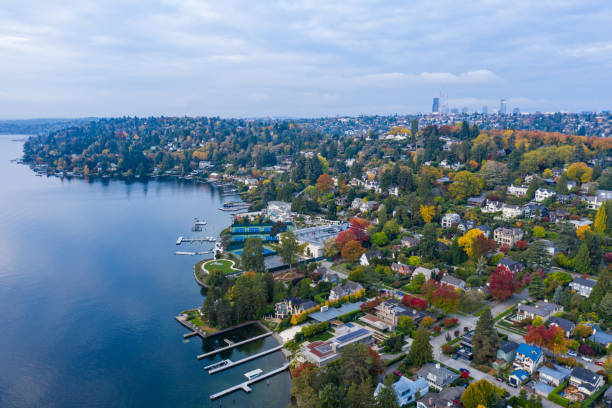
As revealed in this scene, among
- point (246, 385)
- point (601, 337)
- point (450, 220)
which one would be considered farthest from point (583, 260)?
point (246, 385)

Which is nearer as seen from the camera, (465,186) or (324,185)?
(465,186)

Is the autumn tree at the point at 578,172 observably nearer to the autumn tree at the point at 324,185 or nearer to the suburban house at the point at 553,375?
the autumn tree at the point at 324,185

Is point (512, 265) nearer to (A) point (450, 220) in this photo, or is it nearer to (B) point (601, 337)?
(B) point (601, 337)

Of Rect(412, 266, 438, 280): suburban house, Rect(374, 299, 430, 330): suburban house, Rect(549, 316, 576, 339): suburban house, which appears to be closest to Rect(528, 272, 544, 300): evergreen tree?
Rect(549, 316, 576, 339): suburban house

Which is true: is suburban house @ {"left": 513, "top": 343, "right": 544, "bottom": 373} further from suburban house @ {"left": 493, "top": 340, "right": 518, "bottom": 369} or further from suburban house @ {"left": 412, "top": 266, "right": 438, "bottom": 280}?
suburban house @ {"left": 412, "top": 266, "right": 438, "bottom": 280}

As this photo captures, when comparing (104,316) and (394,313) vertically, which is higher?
(394,313)

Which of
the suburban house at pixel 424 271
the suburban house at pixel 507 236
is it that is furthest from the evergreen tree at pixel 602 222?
the suburban house at pixel 424 271
